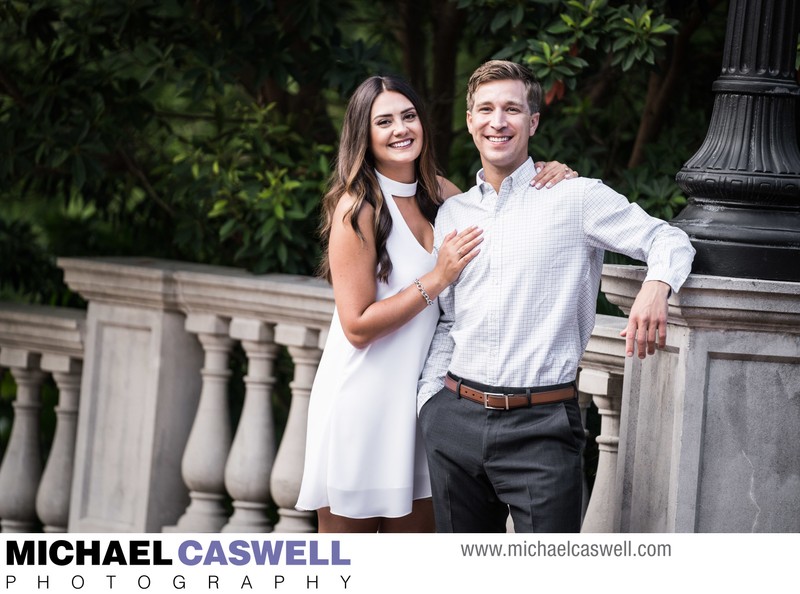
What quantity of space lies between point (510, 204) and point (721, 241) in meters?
0.58

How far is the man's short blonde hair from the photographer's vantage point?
338cm

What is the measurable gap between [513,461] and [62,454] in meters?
2.70

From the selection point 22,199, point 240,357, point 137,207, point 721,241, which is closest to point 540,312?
point 721,241

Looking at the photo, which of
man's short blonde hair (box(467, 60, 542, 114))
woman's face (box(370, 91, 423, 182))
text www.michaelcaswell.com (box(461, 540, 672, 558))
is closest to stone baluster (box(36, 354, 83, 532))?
woman's face (box(370, 91, 423, 182))

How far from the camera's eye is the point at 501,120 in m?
3.35

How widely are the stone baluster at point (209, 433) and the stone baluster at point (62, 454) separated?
2.09 feet

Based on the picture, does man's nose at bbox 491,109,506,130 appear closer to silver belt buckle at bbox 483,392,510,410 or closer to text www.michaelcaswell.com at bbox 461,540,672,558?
silver belt buckle at bbox 483,392,510,410

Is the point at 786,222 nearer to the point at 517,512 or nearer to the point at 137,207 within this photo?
the point at 517,512

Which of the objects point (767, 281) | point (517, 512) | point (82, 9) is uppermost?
point (82, 9)

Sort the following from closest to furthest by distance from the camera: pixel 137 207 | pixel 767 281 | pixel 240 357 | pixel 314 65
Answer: pixel 767 281 → pixel 314 65 → pixel 240 357 → pixel 137 207

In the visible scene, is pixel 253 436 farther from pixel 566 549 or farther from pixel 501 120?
pixel 501 120

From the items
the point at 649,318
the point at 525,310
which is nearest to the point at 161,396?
the point at 525,310

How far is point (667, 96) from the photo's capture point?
17.8ft

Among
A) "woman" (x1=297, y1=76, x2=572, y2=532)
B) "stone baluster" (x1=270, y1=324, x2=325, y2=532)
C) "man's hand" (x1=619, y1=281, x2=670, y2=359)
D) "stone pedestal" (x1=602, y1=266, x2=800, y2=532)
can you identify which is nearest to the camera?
"man's hand" (x1=619, y1=281, x2=670, y2=359)
